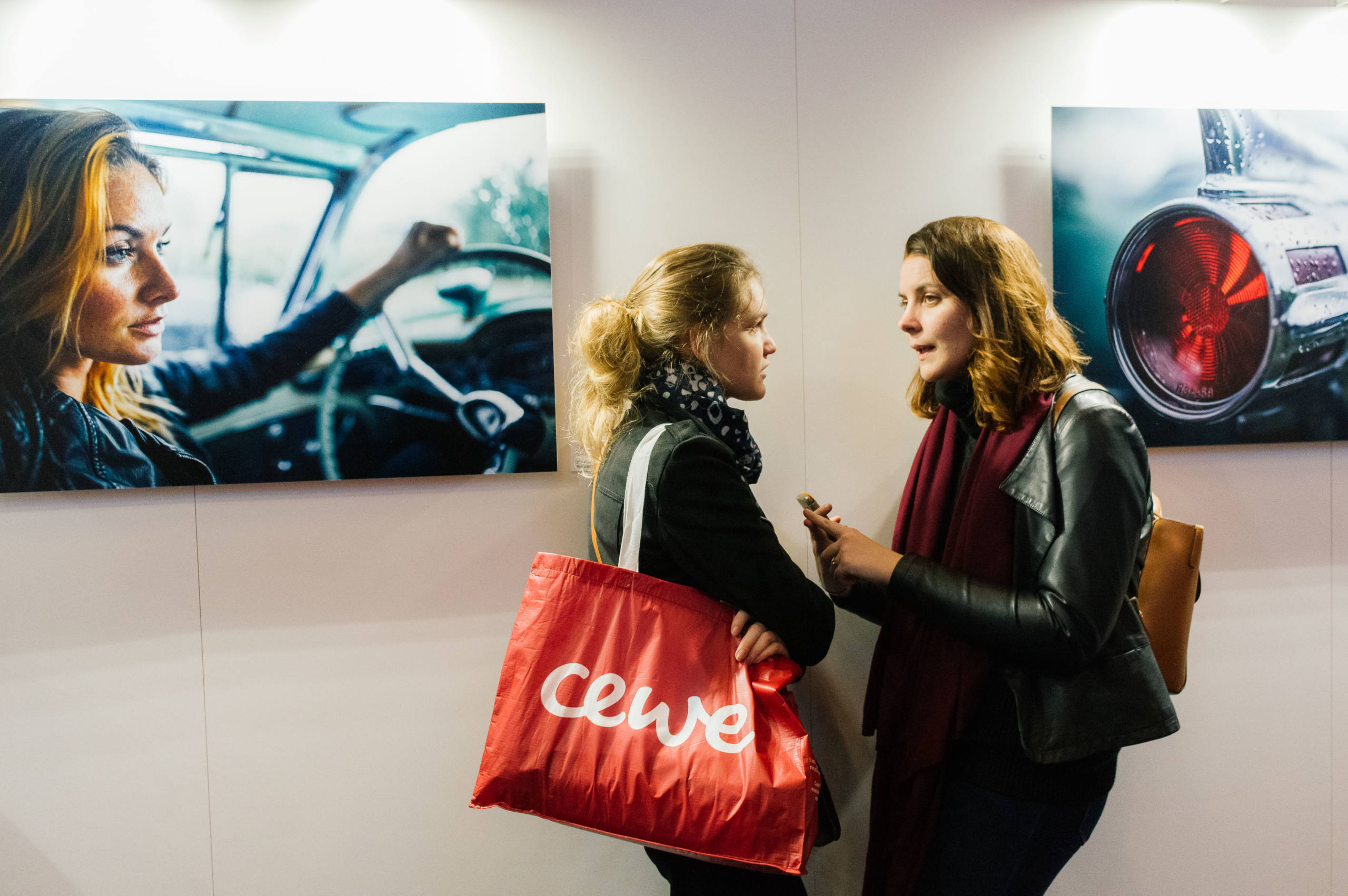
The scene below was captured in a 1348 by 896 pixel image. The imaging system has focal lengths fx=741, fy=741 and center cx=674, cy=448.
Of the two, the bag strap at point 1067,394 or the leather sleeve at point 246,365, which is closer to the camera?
the bag strap at point 1067,394

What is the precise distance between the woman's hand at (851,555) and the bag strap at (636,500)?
41 cm

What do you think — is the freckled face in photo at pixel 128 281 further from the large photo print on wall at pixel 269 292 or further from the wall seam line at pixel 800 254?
the wall seam line at pixel 800 254

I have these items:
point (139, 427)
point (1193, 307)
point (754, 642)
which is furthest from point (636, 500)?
point (1193, 307)

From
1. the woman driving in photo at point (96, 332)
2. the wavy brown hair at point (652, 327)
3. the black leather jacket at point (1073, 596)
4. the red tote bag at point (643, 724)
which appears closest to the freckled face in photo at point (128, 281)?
the woman driving in photo at point (96, 332)

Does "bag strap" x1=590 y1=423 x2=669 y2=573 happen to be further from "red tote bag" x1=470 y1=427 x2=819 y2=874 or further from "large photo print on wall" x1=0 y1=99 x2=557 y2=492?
"large photo print on wall" x1=0 y1=99 x2=557 y2=492

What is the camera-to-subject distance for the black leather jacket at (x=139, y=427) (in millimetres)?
1580

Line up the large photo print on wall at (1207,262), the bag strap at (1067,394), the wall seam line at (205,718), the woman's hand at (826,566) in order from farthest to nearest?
the large photo print on wall at (1207,262), the wall seam line at (205,718), the woman's hand at (826,566), the bag strap at (1067,394)

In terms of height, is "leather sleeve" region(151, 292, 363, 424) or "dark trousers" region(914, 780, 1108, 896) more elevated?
"leather sleeve" region(151, 292, 363, 424)

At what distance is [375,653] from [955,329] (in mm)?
1442

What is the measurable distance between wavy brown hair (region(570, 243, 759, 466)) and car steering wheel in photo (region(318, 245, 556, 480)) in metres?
0.33

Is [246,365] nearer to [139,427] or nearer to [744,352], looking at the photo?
[139,427]

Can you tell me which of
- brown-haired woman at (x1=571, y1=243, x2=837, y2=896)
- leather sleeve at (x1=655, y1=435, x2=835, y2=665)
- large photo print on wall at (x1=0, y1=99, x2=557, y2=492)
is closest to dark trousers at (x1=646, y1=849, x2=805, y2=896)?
brown-haired woman at (x1=571, y1=243, x2=837, y2=896)

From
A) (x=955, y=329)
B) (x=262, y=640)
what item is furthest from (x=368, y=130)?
(x=955, y=329)

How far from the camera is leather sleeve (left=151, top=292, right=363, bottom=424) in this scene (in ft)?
5.24
